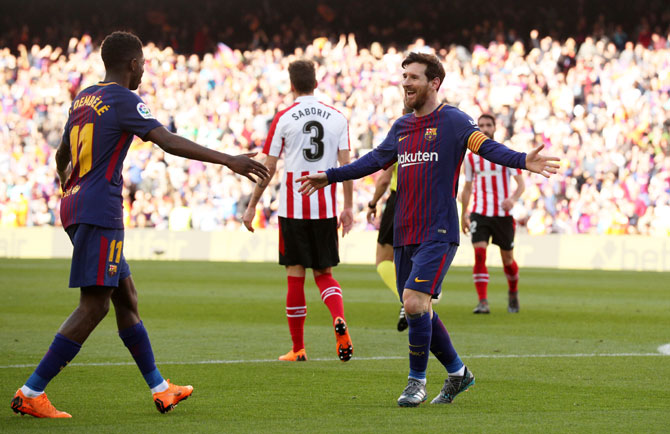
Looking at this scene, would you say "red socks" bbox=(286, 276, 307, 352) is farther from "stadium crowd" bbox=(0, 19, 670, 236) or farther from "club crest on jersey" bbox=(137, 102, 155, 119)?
"stadium crowd" bbox=(0, 19, 670, 236)

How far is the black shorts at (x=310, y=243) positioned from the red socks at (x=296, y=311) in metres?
0.18

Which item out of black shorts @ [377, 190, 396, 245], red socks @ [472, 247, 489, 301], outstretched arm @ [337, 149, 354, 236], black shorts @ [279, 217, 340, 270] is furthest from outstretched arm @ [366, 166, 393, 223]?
red socks @ [472, 247, 489, 301]

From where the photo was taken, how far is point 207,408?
5641 mm

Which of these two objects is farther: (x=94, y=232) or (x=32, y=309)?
(x=32, y=309)

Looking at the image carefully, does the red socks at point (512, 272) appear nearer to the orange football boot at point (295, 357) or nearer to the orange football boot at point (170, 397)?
the orange football boot at point (295, 357)

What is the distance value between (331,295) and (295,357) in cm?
55

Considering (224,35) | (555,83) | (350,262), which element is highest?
(224,35)

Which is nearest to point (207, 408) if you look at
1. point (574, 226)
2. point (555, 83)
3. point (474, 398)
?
point (474, 398)

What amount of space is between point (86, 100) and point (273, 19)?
98.2 feet

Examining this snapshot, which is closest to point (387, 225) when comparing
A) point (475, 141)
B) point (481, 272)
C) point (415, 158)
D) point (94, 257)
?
point (481, 272)

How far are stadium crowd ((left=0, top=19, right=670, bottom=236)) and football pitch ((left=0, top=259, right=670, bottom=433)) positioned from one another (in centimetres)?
860

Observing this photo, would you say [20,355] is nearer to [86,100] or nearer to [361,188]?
[86,100]

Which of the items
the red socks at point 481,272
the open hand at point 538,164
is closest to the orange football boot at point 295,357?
the open hand at point 538,164

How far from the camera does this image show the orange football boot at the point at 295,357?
7965mm
